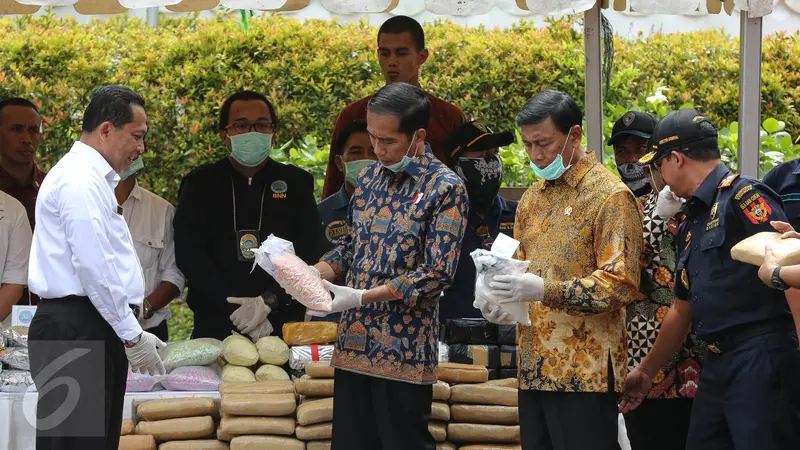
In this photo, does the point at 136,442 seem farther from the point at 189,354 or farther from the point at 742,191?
the point at 742,191

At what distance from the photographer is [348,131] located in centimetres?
623

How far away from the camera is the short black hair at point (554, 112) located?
→ 158 inches

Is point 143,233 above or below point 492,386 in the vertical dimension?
above

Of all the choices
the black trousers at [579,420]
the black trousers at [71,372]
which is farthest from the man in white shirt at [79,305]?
the black trousers at [579,420]

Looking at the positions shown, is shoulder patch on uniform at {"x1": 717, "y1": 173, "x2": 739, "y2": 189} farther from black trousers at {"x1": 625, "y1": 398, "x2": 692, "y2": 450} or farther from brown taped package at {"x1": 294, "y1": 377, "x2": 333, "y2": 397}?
brown taped package at {"x1": 294, "y1": 377, "x2": 333, "y2": 397}

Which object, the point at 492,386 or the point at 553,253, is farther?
the point at 492,386

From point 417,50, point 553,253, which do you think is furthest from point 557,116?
point 417,50

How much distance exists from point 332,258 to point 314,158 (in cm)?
391

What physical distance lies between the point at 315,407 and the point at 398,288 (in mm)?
954

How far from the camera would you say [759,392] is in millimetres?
3654

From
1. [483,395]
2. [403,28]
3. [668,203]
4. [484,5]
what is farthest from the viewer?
[403,28]

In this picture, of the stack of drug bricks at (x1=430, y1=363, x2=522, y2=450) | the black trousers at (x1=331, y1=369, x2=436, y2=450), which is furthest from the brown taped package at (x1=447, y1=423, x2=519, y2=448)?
the black trousers at (x1=331, y1=369, x2=436, y2=450)

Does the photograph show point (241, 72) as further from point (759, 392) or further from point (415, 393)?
point (759, 392)

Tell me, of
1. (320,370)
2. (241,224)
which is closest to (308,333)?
(320,370)
